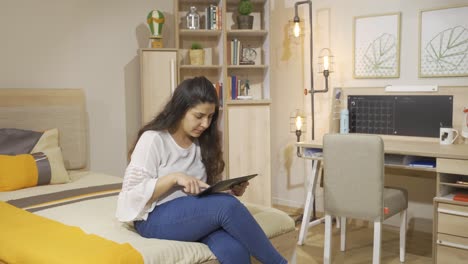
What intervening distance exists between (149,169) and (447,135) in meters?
2.19

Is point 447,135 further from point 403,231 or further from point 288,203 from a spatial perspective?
point 288,203

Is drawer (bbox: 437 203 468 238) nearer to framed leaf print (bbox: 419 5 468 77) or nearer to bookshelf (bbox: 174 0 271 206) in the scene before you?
framed leaf print (bbox: 419 5 468 77)

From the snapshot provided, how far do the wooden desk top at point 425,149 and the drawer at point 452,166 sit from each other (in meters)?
0.03

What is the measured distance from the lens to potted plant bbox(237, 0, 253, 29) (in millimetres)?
3982

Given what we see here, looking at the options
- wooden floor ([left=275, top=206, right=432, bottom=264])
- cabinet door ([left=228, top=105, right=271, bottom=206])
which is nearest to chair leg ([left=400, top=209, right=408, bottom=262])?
wooden floor ([left=275, top=206, right=432, bottom=264])

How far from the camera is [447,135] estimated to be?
10.5 feet

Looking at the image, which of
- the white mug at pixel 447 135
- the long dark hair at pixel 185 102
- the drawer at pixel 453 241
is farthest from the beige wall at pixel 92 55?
the drawer at pixel 453 241

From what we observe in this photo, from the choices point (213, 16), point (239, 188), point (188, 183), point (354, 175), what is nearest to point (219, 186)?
point (188, 183)

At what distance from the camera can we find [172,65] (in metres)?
3.78

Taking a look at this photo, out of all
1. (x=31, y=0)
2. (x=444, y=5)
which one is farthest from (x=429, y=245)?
(x=31, y=0)

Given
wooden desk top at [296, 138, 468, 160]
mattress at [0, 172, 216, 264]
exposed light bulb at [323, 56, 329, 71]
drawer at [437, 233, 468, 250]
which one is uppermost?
exposed light bulb at [323, 56, 329, 71]

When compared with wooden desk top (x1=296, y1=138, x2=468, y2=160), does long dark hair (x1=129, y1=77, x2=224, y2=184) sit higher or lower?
higher

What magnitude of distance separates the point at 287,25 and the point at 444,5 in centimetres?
137

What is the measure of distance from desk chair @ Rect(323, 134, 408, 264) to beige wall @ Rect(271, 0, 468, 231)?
38.1 inches
